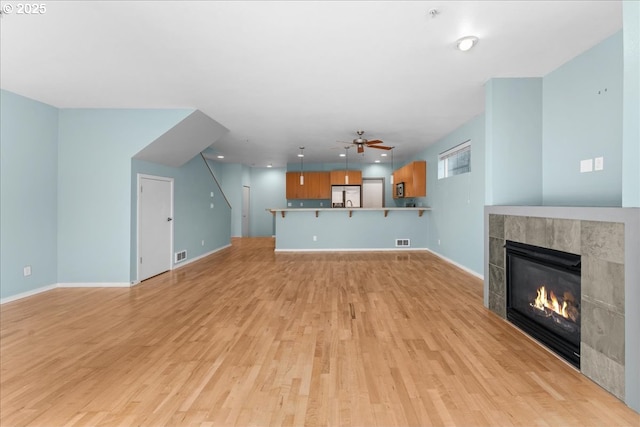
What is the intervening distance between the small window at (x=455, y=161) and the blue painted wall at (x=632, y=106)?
3.33 m

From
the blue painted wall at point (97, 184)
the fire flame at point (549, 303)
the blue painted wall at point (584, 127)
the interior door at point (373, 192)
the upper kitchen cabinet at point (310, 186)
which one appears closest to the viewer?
the fire flame at point (549, 303)

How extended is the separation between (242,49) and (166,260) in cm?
416

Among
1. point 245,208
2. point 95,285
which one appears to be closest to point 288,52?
point 95,285

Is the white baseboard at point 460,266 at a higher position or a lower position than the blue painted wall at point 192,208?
lower

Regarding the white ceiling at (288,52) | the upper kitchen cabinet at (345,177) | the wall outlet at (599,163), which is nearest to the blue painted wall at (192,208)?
the white ceiling at (288,52)

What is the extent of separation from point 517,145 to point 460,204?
2.30 metres

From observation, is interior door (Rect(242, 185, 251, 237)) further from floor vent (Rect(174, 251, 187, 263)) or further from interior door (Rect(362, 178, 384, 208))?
floor vent (Rect(174, 251, 187, 263))

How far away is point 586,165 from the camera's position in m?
2.73

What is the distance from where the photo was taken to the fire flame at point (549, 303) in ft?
7.39

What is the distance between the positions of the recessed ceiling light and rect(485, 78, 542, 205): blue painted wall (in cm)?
104

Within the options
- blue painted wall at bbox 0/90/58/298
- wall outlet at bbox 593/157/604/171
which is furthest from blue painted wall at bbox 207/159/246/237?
wall outlet at bbox 593/157/604/171

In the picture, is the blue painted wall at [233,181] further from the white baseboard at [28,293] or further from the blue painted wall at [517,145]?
the blue painted wall at [517,145]

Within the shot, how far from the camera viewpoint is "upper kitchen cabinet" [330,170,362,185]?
30.1 feet

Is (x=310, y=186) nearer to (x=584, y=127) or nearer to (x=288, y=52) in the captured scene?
(x=288, y=52)
